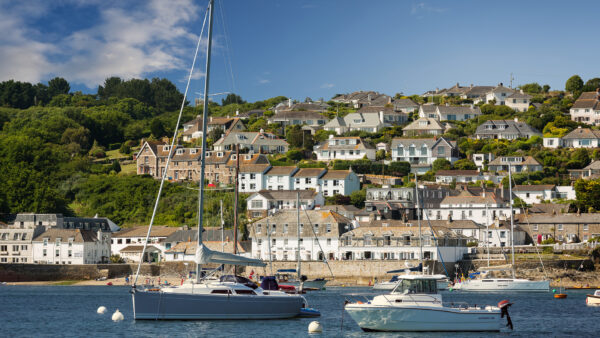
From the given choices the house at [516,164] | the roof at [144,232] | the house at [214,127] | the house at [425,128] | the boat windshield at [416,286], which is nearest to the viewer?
the boat windshield at [416,286]

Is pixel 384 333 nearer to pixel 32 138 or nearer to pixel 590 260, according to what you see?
pixel 590 260

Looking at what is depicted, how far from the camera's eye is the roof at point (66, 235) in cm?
8888


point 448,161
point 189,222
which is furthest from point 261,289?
point 448,161

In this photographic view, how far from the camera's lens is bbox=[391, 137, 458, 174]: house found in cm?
11475

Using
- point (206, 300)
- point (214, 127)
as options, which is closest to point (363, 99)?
point (214, 127)

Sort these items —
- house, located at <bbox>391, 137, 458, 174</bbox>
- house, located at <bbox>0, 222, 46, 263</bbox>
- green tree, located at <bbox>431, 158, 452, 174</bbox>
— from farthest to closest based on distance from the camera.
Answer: house, located at <bbox>391, 137, 458, 174</bbox> < green tree, located at <bbox>431, 158, 452, 174</bbox> < house, located at <bbox>0, 222, 46, 263</bbox>

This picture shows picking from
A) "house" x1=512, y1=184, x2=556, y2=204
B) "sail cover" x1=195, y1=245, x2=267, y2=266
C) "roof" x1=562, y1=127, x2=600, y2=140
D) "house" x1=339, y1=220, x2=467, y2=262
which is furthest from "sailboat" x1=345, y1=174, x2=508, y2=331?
"roof" x1=562, y1=127, x2=600, y2=140

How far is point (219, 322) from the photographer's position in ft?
130

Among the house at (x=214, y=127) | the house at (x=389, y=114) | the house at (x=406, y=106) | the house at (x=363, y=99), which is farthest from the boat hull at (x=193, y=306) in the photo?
the house at (x=363, y=99)

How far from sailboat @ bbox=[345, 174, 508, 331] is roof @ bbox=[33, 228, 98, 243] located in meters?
58.4

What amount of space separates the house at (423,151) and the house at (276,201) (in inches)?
813

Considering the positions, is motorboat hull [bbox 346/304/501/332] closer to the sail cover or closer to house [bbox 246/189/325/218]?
the sail cover

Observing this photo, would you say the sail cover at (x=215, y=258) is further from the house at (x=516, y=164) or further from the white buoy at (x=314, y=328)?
the house at (x=516, y=164)

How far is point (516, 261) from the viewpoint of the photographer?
75562 millimetres
